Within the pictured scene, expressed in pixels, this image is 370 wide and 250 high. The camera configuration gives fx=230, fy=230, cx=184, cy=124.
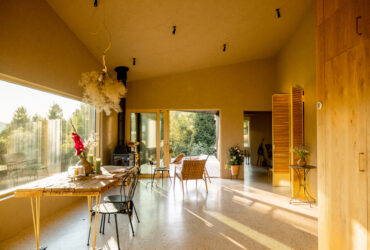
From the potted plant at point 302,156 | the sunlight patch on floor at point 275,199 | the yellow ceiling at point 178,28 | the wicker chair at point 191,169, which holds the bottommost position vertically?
the sunlight patch on floor at point 275,199

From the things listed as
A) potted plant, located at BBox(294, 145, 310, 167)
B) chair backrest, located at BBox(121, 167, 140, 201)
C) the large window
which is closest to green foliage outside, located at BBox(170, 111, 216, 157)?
potted plant, located at BBox(294, 145, 310, 167)

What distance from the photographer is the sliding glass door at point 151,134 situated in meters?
7.05

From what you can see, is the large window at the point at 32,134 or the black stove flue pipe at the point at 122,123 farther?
the black stove flue pipe at the point at 122,123

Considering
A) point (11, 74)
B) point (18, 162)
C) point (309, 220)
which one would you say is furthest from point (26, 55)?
point (309, 220)

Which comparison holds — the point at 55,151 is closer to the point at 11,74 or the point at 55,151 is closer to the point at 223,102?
the point at 11,74

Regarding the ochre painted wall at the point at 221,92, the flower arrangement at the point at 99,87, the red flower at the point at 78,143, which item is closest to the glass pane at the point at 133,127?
the ochre painted wall at the point at 221,92

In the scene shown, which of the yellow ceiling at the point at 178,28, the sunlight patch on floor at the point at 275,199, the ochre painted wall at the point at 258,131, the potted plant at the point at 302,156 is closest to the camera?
the yellow ceiling at the point at 178,28

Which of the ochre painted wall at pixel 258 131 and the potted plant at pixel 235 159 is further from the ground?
the ochre painted wall at pixel 258 131

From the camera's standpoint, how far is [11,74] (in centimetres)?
298

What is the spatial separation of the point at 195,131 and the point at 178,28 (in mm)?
11453

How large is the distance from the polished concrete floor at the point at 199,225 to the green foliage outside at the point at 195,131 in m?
10.4

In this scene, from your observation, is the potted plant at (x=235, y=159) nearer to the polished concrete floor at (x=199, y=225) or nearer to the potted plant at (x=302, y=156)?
the polished concrete floor at (x=199, y=225)

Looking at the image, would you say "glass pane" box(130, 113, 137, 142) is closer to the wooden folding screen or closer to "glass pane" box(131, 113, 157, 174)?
"glass pane" box(131, 113, 157, 174)

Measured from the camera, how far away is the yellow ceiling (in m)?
3.77
